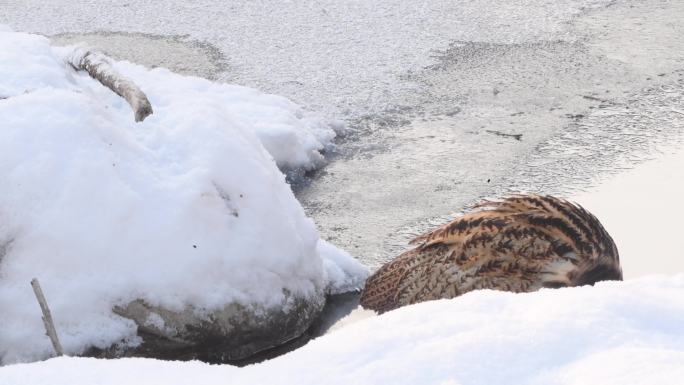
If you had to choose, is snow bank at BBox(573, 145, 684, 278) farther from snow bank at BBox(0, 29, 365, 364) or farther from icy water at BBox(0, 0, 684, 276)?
snow bank at BBox(0, 29, 365, 364)

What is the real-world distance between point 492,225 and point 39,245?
4.95 ft

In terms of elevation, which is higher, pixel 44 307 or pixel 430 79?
pixel 44 307

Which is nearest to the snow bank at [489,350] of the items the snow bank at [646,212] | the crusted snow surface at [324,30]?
the snow bank at [646,212]

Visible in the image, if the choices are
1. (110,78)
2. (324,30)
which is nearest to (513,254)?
(110,78)

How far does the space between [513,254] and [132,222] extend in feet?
4.23

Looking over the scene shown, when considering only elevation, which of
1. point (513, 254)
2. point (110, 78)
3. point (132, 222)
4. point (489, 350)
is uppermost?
point (489, 350)

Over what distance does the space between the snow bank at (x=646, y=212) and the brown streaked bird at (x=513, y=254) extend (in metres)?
0.58

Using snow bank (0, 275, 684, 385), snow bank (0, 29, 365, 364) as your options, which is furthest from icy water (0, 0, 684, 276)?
snow bank (0, 275, 684, 385)

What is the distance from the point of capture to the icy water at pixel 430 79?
4.69m

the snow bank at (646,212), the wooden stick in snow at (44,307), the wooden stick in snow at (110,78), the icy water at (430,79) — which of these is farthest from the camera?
the icy water at (430,79)

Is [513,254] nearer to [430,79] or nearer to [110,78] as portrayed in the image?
[110,78]

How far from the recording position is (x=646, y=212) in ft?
13.7

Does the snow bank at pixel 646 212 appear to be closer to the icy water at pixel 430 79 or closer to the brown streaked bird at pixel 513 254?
the icy water at pixel 430 79

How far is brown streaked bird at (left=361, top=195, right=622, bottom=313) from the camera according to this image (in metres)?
3.17
